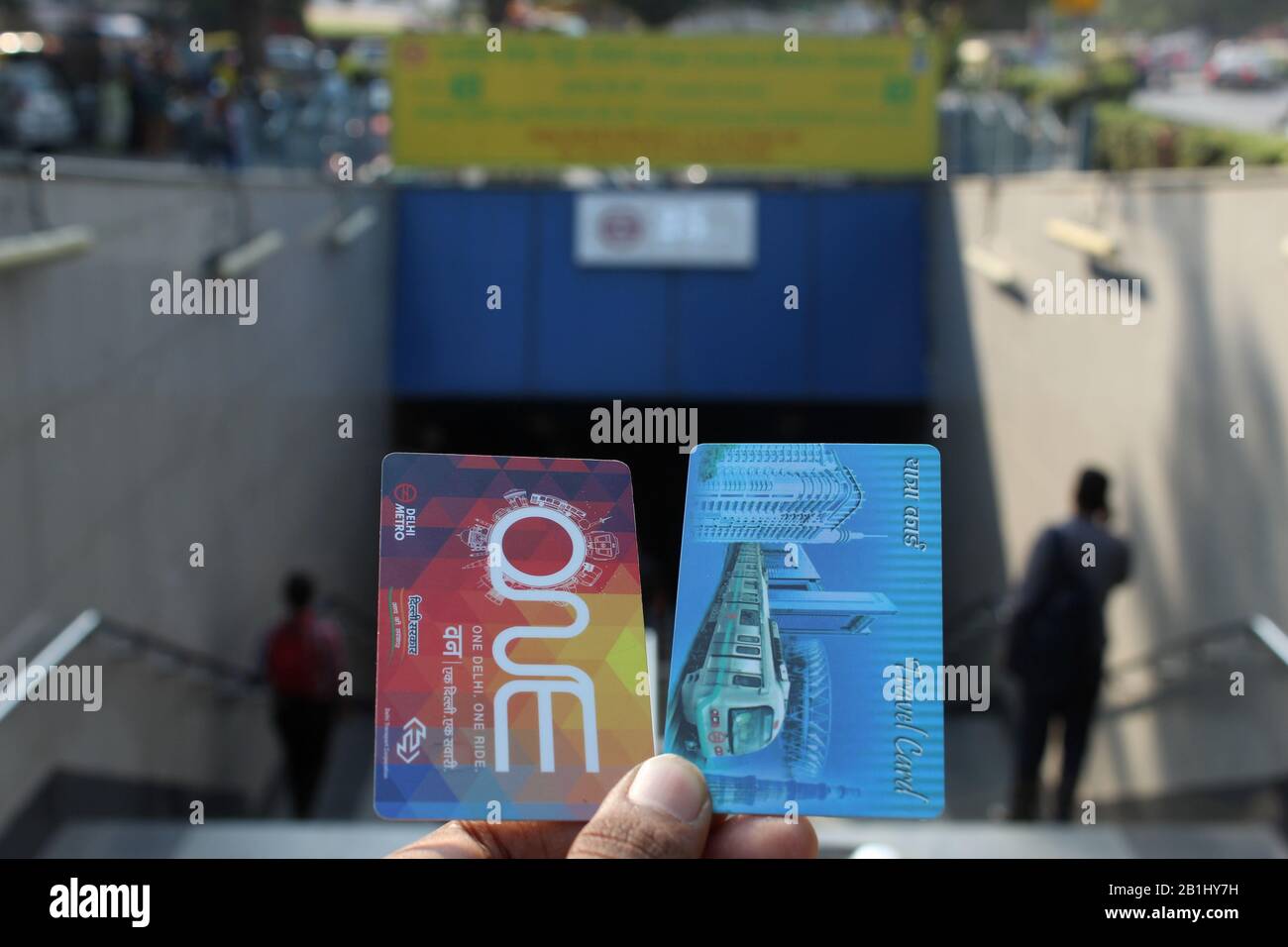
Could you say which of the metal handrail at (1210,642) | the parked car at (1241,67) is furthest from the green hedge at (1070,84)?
the metal handrail at (1210,642)

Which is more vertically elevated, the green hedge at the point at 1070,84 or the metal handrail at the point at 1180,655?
the green hedge at the point at 1070,84

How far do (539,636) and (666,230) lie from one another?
12515 mm

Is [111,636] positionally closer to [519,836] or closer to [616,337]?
[519,836]

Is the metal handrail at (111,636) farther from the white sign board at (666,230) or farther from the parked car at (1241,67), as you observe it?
the parked car at (1241,67)

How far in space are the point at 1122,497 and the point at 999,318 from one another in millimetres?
3253

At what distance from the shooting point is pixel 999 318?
10.8 meters

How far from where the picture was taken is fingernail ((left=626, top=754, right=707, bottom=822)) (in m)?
1.55

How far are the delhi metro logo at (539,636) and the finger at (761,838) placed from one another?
22 cm

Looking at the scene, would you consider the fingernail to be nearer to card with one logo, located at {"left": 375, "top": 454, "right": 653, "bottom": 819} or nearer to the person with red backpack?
card with one logo, located at {"left": 375, "top": 454, "right": 653, "bottom": 819}

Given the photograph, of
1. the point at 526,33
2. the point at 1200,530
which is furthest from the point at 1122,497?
the point at 526,33

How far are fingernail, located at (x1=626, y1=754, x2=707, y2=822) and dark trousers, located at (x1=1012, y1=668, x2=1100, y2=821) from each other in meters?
4.85

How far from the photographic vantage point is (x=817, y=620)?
157cm

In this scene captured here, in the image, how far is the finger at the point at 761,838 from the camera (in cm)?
164

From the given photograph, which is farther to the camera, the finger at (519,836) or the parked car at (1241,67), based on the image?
the parked car at (1241,67)
